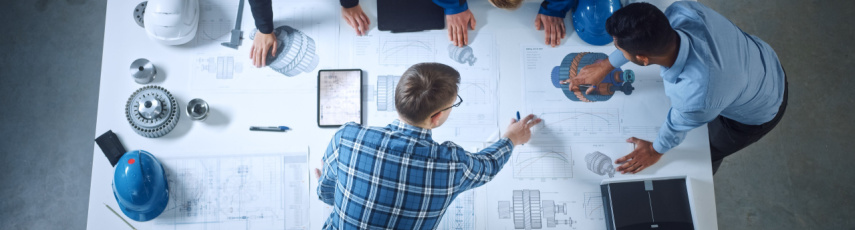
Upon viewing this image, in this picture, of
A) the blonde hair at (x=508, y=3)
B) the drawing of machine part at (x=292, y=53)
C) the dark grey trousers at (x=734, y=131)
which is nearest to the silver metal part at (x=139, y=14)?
the drawing of machine part at (x=292, y=53)

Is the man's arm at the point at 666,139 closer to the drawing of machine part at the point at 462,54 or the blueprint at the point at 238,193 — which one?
the drawing of machine part at the point at 462,54

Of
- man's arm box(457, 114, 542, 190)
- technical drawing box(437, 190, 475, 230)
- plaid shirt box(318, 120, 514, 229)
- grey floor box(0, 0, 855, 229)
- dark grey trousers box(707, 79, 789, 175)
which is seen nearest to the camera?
plaid shirt box(318, 120, 514, 229)

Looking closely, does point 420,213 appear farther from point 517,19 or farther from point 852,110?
point 852,110

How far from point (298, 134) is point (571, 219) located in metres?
0.95

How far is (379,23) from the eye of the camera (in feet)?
5.70

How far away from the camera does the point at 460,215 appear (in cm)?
159

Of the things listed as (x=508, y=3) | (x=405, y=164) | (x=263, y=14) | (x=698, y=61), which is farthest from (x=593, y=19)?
(x=263, y=14)

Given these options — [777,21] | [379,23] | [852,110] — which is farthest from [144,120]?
[852,110]

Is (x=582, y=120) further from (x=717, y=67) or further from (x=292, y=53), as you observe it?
(x=292, y=53)

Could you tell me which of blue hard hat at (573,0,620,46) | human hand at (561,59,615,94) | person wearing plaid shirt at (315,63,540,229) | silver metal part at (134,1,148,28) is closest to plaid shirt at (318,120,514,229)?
person wearing plaid shirt at (315,63,540,229)

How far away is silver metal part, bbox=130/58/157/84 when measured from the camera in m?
1.65

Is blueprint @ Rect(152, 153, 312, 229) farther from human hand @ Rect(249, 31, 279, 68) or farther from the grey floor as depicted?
the grey floor

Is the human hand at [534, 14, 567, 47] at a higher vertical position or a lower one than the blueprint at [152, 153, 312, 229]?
higher

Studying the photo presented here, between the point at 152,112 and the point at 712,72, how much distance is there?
167 centimetres
